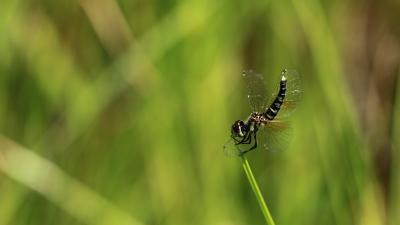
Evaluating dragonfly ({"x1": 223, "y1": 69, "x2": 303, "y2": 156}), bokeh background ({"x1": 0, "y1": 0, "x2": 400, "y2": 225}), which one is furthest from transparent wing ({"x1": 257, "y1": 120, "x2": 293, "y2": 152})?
bokeh background ({"x1": 0, "y1": 0, "x2": 400, "y2": 225})

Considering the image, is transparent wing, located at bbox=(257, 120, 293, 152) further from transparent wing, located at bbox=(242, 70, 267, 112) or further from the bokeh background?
the bokeh background

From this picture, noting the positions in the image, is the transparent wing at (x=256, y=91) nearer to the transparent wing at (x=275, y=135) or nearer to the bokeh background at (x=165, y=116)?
the transparent wing at (x=275, y=135)

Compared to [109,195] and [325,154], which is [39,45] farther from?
[325,154]

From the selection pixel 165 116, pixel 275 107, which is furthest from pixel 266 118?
pixel 165 116

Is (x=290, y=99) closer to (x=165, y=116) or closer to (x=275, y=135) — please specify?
(x=275, y=135)

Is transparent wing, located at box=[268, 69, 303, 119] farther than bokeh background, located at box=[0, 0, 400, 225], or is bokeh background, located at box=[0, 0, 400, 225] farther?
bokeh background, located at box=[0, 0, 400, 225]

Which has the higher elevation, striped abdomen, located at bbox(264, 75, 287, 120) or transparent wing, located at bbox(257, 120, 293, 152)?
striped abdomen, located at bbox(264, 75, 287, 120)

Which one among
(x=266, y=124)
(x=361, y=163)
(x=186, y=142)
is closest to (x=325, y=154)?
(x=361, y=163)
